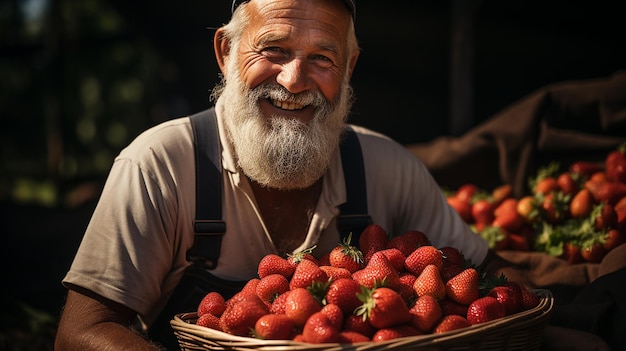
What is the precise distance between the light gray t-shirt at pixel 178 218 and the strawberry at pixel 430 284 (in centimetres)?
69

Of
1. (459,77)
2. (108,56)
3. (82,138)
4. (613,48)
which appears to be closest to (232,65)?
(459,77)

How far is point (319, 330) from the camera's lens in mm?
1881

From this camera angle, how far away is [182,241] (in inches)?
103

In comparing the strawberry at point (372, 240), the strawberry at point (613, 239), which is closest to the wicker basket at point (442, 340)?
the strawberry at point (372, 240)

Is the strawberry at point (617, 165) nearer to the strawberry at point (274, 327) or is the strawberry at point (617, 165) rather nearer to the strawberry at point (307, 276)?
the strawberry at point (307, 276)

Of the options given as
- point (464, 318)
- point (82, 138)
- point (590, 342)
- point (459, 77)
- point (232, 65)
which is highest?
point (232, 65)

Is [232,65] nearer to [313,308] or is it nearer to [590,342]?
[313,308]

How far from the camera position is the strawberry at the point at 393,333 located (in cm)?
192

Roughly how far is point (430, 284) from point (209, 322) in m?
0.73

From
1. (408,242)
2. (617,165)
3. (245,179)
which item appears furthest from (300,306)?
(617,165)

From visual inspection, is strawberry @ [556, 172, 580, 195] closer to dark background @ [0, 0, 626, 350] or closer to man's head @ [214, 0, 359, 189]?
dark background @ [0, 0, 626, 350]

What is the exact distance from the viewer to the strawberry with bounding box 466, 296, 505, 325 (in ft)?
6.73

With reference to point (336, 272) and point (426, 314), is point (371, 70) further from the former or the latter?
point (426, 314)

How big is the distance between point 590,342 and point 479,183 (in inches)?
76.6
